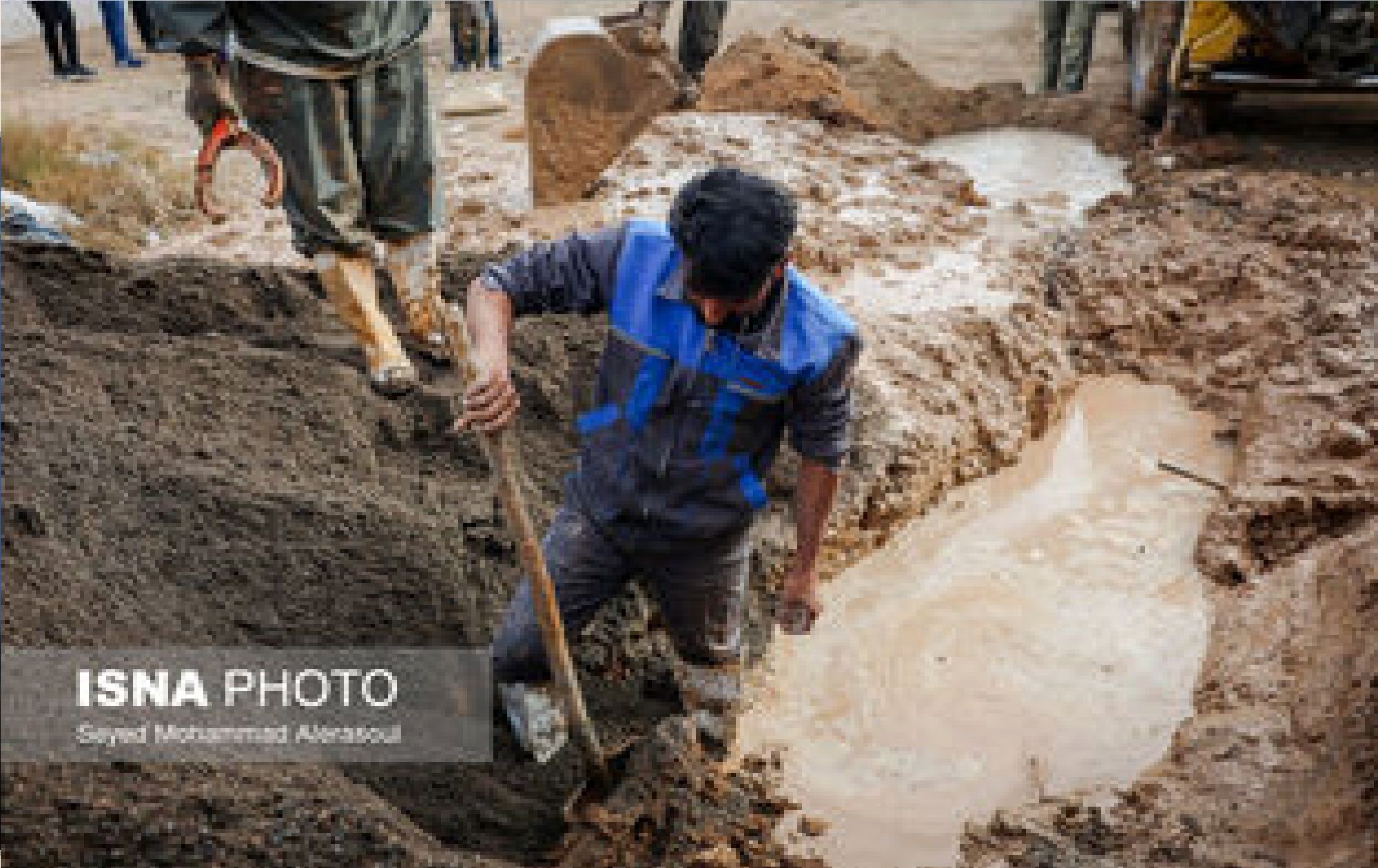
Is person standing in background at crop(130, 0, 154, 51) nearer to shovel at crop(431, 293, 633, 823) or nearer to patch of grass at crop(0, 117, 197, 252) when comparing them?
patch of grass at crop(0, 117, 197, 252)

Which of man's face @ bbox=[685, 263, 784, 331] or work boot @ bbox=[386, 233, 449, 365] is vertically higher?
man's face @ bbox=[685, 263, 784, 331]

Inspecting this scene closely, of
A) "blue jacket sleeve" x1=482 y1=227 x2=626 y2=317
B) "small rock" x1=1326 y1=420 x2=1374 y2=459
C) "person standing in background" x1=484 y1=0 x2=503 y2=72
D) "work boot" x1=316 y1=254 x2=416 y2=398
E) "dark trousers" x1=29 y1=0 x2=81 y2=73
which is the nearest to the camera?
"blue jacket sleeve" x1=482 y1=227 x2=626 y2=317

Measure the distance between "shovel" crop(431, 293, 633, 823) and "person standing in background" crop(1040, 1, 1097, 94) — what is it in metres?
6.33

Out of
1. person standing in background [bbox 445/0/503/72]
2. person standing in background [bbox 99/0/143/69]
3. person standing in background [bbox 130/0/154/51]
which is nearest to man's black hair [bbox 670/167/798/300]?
person standing in background [bbox 445/0/503/72]

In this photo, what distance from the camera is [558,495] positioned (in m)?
3.50

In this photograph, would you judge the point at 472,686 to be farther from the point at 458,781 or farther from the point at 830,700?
the point at 830,700

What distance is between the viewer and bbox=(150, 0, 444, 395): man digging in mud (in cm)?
307

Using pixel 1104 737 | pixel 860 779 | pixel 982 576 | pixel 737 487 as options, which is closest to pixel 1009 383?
pixel 982 576

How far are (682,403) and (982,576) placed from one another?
5.98 ft

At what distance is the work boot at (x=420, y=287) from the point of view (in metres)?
3.66

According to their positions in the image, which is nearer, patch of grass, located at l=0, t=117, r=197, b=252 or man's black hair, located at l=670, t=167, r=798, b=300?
man's black hair, located at l=670, t=167, r=798, b=300

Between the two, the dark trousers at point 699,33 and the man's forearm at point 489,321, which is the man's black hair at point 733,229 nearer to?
the man's forearm at point 489,321

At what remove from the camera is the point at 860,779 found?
3.11 metres

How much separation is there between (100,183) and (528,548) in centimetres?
406
